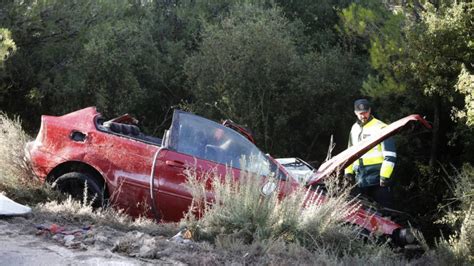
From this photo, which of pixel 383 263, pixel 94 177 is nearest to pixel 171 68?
pixel 94 177

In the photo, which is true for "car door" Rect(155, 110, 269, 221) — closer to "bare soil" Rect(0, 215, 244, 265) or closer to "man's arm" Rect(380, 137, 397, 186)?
"bare soil" Rect(0, 215, 244, 265)

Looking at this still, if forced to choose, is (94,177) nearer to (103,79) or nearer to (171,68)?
(103,79)

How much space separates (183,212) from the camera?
6266 mm

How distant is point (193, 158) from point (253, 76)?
624 centimetres

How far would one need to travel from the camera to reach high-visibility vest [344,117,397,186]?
7.36 m

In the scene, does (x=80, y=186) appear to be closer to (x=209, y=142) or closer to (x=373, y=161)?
(x=209, y=142)

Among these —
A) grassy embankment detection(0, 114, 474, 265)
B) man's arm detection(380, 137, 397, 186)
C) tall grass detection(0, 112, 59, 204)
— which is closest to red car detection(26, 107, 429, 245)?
tall grass detection(0, 112, 59, 204)

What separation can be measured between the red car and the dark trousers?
106 centimetres

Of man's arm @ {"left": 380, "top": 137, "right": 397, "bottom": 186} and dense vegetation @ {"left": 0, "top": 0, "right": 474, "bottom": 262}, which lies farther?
dense vegetation @ {"left": 0, "top": 0, "right": 474, "bottom": 262}

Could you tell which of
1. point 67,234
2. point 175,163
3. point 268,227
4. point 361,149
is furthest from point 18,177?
point 361,149

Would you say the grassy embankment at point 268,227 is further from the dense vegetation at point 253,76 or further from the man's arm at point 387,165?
the dense vegetation at point 253,76

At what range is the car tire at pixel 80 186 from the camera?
6.53 metres

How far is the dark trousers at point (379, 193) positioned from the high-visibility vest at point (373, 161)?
4.7 inches

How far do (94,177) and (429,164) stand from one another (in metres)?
7.17
